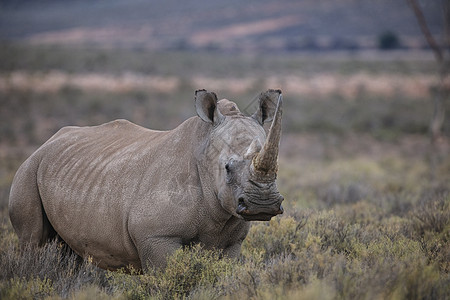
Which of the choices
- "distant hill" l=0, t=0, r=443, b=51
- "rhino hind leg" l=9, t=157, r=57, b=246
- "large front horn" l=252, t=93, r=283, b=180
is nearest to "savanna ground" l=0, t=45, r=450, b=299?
"rhino hind leg" l=9, t=157, r=57, b=246

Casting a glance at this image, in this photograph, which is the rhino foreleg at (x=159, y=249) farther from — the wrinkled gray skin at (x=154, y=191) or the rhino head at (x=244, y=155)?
the rhino head at (x=244, y=155)

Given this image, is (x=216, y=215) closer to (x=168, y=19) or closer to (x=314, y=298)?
(x=314, y=298)

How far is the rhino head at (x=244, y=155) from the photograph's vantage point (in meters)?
3.57

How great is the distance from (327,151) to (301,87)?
17375mm

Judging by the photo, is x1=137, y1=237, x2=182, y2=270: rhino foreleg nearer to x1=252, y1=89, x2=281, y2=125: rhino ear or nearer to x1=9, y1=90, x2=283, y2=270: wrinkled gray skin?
x1=9, y1=90, x2=283, y2=270: wrinkled gray skin

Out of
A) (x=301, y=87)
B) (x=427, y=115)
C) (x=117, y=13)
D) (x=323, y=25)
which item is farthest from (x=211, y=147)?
(x=117, y=13)

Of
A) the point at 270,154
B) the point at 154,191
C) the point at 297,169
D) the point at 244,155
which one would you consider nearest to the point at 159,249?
the point at 154,191

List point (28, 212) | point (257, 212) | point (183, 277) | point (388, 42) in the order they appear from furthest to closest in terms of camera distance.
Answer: point (388, 42)
point (28, 212)
point (183, 277)
point (257, 212)

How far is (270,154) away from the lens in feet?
11.5

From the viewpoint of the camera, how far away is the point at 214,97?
424 centimetres

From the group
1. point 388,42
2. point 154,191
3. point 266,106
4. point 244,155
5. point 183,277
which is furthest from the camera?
point 388,42

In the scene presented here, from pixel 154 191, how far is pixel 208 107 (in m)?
0.82

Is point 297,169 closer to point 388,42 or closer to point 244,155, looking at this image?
point 244,155

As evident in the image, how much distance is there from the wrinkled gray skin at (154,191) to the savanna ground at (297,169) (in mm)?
202
